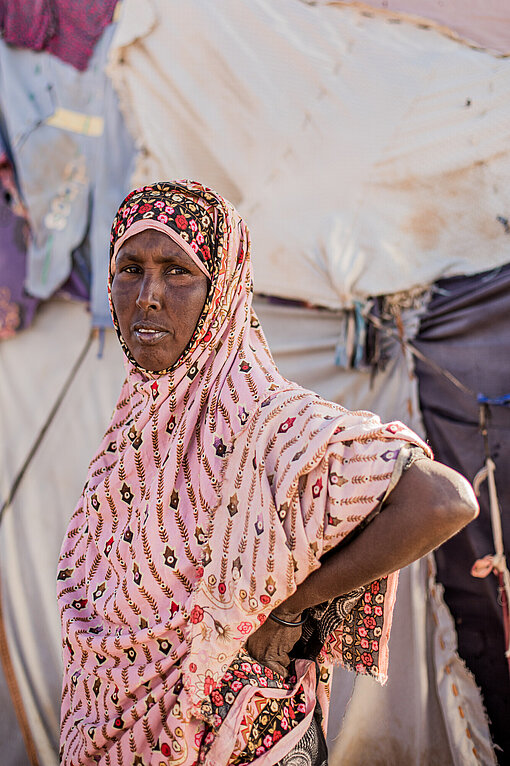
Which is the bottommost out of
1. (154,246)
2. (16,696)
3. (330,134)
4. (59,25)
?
(16,696)

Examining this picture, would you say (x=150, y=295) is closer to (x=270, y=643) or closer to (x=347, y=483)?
(x=347, y=483)

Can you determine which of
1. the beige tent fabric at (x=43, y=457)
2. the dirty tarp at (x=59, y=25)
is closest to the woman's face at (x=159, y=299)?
the beige tent fabric at (x=43, y=457)

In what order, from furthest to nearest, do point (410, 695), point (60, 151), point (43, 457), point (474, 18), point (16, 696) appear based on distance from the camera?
point (43, 457) → point (60, 151) → point (16, 696) → point (474, 18) → point (410, 695)

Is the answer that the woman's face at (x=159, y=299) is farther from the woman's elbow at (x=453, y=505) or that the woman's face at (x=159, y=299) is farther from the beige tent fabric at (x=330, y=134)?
the beige tent fabric at (x=330, y=134)

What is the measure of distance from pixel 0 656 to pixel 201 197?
2.39m

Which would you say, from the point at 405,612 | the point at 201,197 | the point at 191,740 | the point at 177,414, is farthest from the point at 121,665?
the point at 405,612

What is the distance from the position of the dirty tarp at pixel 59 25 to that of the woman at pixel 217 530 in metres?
1.98

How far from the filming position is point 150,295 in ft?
4.31

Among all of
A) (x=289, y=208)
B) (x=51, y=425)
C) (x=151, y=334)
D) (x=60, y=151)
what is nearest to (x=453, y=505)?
(x=151, y=334)

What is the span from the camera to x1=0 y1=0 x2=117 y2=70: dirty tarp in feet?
9.93

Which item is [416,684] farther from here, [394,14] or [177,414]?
[394,14]

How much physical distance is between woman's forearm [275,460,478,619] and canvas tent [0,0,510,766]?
1.42 meters

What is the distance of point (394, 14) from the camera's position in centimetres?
254

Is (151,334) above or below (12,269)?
above
